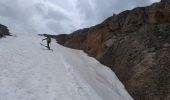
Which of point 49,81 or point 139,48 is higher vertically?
point 139,48

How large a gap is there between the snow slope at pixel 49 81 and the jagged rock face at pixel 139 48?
1421 millimetres

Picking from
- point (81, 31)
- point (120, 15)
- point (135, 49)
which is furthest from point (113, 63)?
point (81, 31)

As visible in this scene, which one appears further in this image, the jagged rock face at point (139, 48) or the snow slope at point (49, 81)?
the jagged rock face at point (139, 48)

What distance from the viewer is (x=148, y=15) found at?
3669 centimetres

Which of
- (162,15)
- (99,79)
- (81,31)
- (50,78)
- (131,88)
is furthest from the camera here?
(81,31)

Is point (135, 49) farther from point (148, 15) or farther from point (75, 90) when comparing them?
point (75, 90)

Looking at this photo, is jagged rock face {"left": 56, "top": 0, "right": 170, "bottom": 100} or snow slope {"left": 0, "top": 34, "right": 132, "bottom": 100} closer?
snow slope {"left": 0, "top": 34, "right": 132, "bottom": 100}

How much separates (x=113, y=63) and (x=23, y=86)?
52.7ft

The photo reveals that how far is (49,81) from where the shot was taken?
908 inches

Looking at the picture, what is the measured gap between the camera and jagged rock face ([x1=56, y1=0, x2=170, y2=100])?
26.4m

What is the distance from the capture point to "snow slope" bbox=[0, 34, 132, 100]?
1992cm

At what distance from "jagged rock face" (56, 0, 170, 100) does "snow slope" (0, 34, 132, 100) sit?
1421 millimetres

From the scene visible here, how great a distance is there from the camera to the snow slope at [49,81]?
19.9 meters

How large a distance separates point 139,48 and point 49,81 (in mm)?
12077
